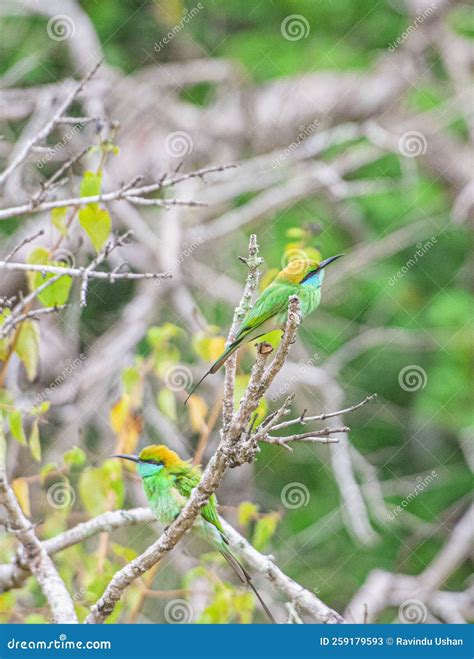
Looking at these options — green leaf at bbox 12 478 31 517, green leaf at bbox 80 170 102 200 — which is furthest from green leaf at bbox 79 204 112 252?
green leaf at bbox 12 478 31 517

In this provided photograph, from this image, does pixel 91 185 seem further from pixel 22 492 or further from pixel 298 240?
pixel 298 240

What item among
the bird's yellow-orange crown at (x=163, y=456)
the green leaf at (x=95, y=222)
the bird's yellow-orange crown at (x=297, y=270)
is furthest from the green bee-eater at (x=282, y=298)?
the green leaf at (x=95, y=222)

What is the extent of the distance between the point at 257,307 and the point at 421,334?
2.68 meters

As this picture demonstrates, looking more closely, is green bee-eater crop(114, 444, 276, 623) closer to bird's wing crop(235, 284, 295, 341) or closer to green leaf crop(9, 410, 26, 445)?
green leaf crop(9, 410, 26, 445)

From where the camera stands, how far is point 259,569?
2.40m

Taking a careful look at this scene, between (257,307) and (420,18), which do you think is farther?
(420,18)

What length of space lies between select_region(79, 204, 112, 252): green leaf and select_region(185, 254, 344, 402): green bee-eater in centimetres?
41

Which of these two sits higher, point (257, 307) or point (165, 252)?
point (165, 252)

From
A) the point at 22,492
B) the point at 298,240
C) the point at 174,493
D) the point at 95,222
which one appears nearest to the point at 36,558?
the point at 22,492

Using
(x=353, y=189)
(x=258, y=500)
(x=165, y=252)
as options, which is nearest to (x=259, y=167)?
(x=353, y=189)

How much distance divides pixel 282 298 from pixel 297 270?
0.33 feet

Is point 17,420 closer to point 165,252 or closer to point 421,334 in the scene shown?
point 165,252

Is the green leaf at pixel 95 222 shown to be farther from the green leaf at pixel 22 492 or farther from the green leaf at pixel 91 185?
the green leaf at pixel 22 492

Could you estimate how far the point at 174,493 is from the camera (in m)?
2.59
